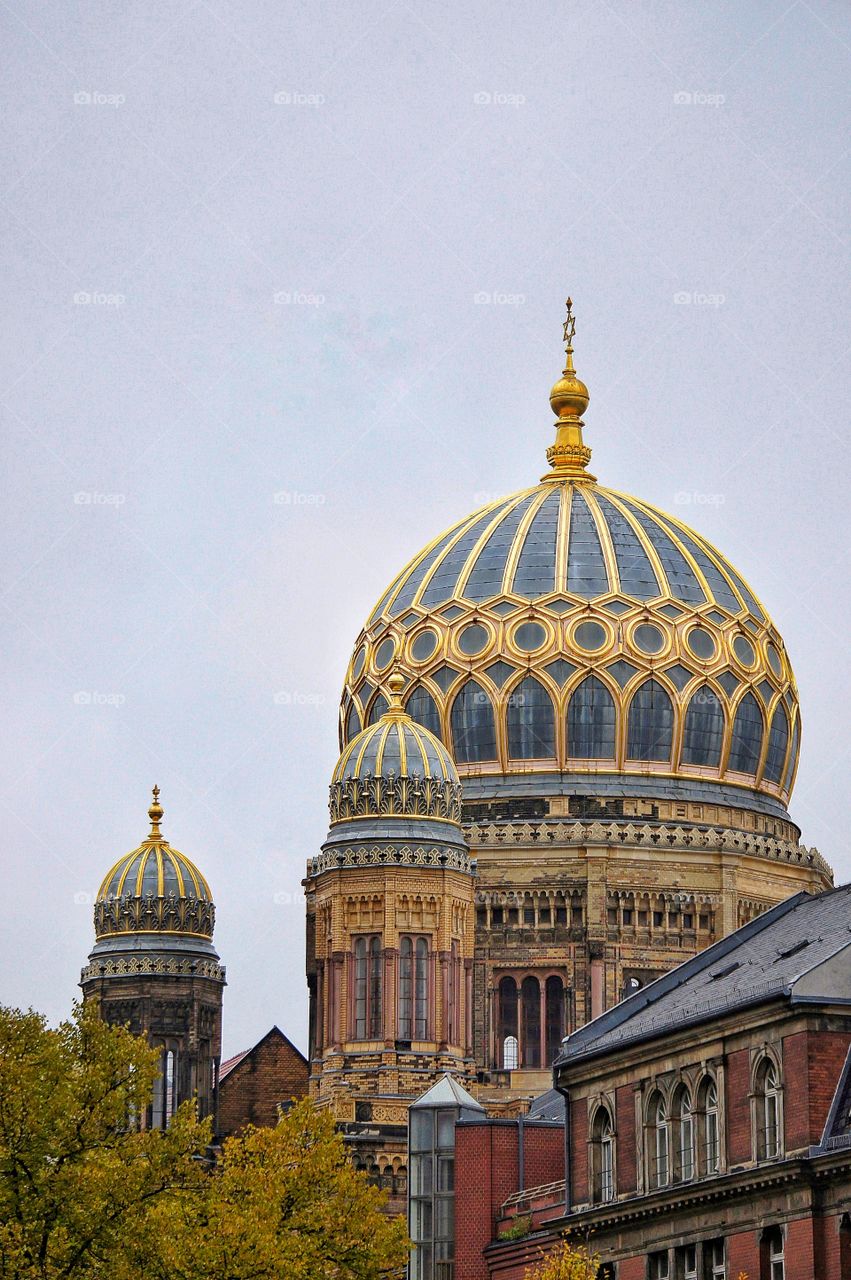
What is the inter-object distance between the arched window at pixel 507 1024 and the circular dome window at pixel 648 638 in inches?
408

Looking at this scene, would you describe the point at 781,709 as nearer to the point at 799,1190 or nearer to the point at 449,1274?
the point at 449,1274

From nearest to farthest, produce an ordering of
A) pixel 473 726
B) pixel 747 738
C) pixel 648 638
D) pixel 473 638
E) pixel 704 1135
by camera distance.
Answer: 1. pixel 704 1135
2. pixel 473 726
3. pixel 648 638
4. pixel 473 638
5. pixel 747 738

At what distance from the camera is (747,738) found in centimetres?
12200

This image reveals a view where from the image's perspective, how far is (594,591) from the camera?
12169 cm

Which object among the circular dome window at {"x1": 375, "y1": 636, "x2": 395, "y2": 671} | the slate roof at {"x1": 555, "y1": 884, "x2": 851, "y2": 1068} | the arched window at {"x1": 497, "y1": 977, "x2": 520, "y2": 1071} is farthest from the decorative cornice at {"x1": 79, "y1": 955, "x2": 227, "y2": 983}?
the slate roof at {"x1": 555, "y1": 884, "x2": 851, "y2": 1068}

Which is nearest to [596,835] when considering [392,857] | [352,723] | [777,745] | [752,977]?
[777,745]

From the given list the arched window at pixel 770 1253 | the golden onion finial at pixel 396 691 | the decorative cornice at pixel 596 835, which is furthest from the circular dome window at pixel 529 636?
the arched window at pixel 770 1253

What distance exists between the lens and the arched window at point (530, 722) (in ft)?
393

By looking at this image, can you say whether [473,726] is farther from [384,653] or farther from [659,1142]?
[659,1142]

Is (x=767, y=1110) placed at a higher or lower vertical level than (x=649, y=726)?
lower

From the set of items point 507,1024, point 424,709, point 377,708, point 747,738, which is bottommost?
point 507,1024

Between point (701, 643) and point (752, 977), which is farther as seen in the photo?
point (701, 643)

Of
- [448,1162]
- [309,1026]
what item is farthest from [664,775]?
[448,1162]

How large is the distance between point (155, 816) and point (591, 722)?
12.5 m
